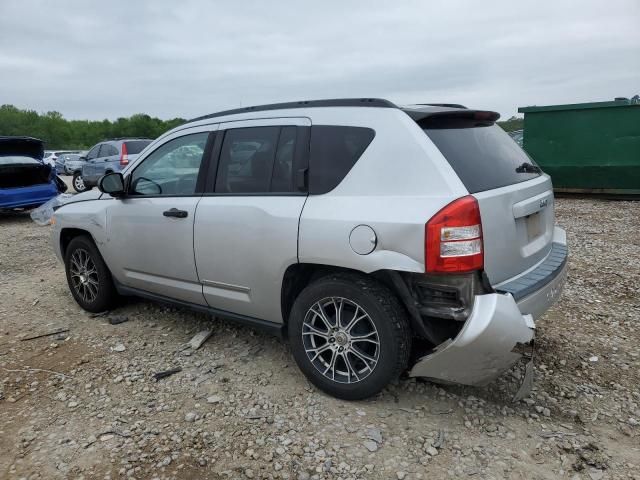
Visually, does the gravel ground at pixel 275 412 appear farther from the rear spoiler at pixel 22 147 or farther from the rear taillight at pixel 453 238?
the rear spoiler at pixel 22 147

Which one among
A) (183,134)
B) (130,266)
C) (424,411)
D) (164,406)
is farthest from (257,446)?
(183,134)

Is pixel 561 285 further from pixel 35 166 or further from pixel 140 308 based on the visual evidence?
pixel 35 166

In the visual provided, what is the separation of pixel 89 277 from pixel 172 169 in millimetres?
1484

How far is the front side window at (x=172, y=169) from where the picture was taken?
3.61 metres

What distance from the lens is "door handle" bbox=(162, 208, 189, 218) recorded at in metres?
3.46

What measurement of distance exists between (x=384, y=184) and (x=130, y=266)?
2432 mm

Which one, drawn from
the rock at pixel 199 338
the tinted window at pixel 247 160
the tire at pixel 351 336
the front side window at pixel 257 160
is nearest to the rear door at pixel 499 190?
the tire at pixel 351 336

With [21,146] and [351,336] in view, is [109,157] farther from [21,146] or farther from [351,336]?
[351,336]

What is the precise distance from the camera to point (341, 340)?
9.37 ft

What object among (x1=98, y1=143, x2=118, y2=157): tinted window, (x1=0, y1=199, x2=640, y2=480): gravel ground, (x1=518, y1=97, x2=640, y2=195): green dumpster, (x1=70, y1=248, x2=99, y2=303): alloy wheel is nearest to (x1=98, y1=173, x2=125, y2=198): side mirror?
(x1=70, y1=248, x2=99, y2=303): alloy wheel

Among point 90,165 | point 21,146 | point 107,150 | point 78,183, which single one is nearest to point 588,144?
point 21,146

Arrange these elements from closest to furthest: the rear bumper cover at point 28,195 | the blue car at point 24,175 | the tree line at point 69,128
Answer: the rear bumper cover at point 28,195 < the blue car at point 24,175 < the tree line at point 69,128

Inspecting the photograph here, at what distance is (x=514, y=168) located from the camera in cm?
299

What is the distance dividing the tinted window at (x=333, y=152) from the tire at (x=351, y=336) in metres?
0.58
